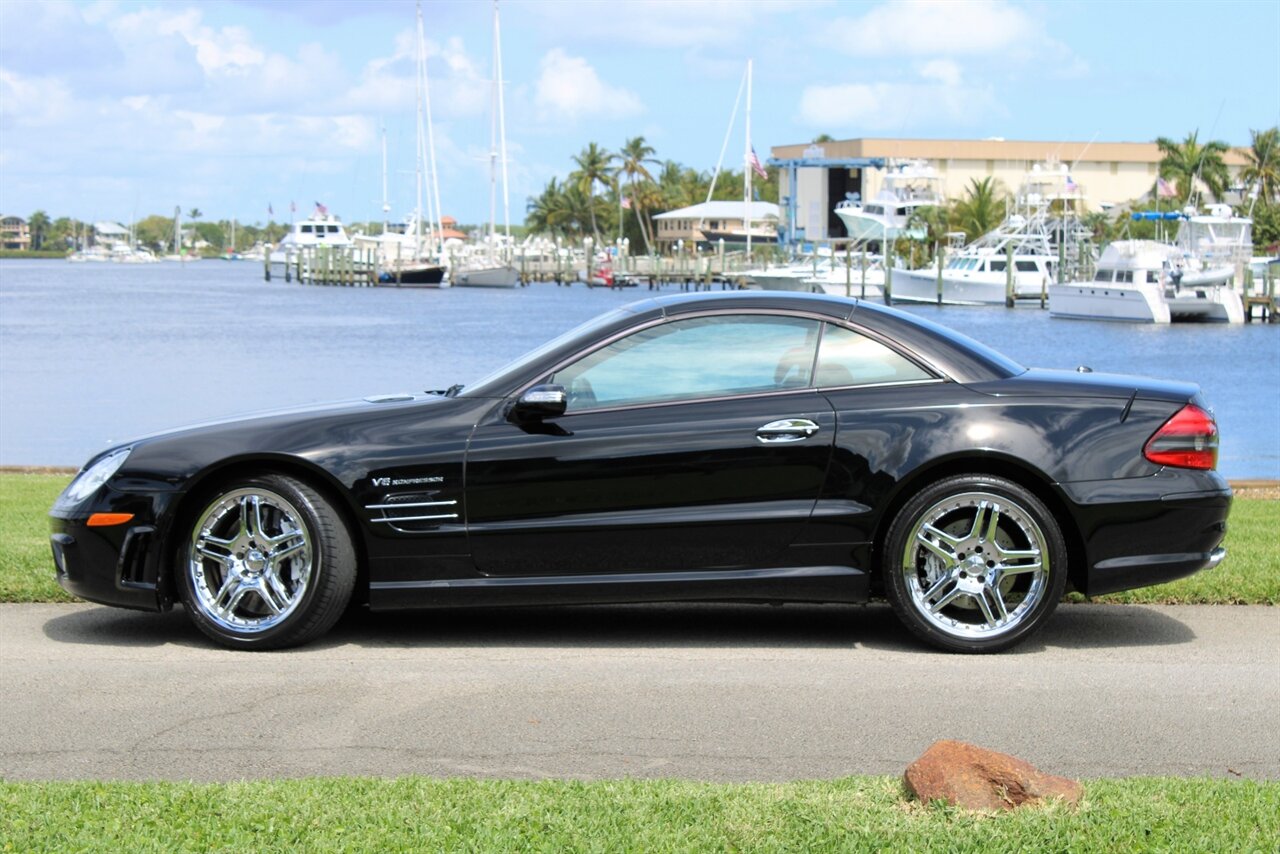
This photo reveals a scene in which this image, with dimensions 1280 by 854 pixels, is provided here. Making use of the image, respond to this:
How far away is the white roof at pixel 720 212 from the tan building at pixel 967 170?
26.6ft

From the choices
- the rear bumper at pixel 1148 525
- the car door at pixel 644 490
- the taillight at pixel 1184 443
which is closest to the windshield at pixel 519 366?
the car door at pixel 644 490

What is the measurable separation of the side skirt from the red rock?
2269mm

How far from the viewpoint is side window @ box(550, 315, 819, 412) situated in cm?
666

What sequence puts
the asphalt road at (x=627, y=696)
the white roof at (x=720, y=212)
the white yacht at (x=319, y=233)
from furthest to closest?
the white roof at (x=720, y=212), the white yacht at (x=319, y=233), the asphalt road at (x=627, y=696)

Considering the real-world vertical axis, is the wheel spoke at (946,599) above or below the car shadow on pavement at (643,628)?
above

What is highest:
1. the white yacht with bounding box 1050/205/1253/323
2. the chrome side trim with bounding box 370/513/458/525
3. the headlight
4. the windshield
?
the windshield

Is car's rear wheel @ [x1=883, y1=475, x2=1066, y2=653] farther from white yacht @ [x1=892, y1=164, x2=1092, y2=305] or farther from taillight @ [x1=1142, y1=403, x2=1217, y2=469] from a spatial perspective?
white yacht @ [x1=892, y1=164, x2=1092, y2=305]

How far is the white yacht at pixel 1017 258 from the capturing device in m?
75.9

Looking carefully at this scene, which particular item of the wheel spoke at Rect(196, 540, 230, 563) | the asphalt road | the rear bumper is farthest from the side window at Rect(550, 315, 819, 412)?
the wheel spoke at Rect(196, 540, 230, 563)

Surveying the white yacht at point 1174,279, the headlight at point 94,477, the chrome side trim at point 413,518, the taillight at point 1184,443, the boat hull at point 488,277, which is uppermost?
the taillight at point 1184,443

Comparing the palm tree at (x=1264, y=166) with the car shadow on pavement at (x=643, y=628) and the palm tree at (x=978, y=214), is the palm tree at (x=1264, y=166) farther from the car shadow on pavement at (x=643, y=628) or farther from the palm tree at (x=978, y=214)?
the car shadow on pavement at (x=643, y=628)

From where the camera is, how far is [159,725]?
546 centimetres

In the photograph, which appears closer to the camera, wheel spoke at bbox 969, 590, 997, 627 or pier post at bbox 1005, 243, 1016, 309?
wheel spoke at bbox 969, 590, 997, 627

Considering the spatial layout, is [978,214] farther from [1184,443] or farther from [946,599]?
[946,599]
